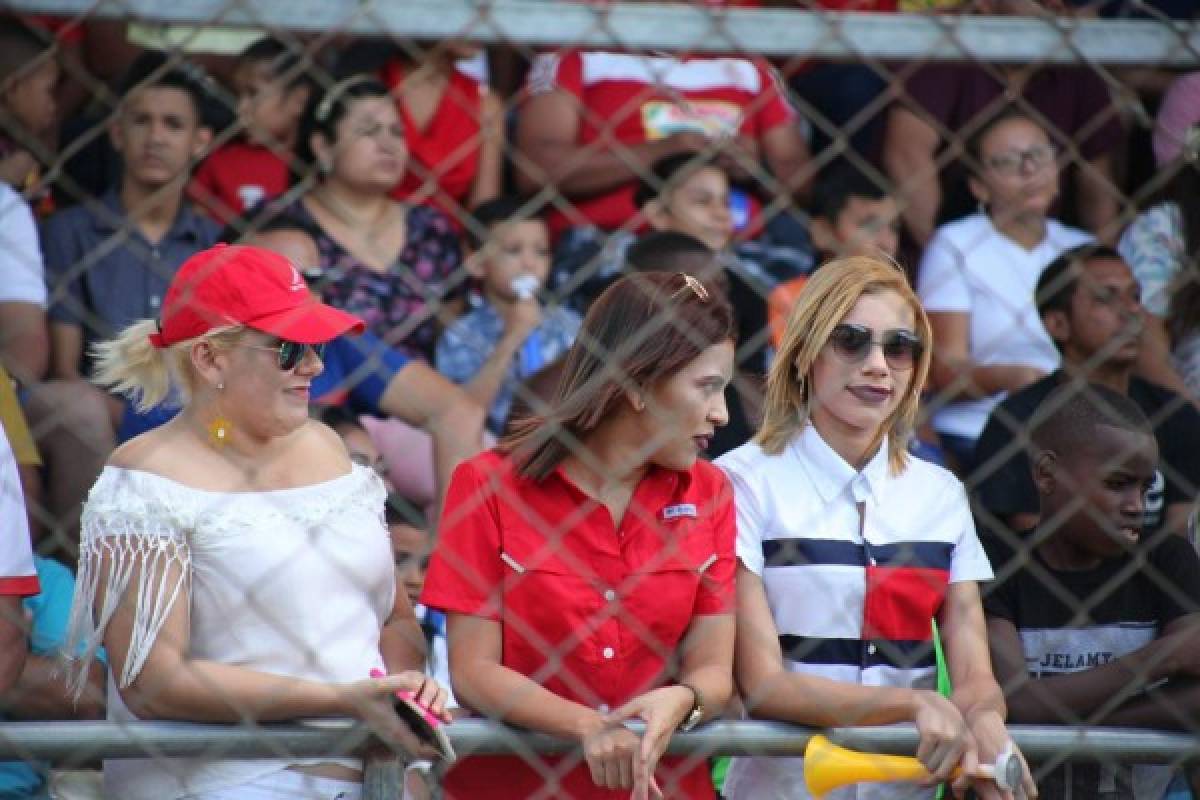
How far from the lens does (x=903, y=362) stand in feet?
10.8

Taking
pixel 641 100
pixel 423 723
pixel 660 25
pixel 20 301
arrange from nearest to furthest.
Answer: pixel 660 25, pixel 423 723, pixel 20 301, pixel 641 100

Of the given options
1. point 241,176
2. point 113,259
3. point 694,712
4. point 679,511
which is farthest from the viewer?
point 241,176

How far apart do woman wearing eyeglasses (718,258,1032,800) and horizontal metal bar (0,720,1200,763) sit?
10.5 inches

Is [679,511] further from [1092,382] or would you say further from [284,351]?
[1092,382]

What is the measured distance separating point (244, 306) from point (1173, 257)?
3.10 m

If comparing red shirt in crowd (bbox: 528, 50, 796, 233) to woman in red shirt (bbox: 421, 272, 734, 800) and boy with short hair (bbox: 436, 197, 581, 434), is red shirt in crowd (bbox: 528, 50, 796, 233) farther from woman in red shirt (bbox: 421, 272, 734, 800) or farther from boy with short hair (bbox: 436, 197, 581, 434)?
woman in red shirt (bbox: 421, 272, 734, 800)

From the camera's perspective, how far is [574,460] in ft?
10.2

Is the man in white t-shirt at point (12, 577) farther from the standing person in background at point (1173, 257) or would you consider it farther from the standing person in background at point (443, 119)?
the standing person in background at point (1173, 257)

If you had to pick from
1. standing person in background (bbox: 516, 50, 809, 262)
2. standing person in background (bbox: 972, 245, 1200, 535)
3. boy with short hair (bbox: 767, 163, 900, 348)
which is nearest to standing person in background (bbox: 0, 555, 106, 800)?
standing person in background (bbox: 972, 245, 1200, 535)

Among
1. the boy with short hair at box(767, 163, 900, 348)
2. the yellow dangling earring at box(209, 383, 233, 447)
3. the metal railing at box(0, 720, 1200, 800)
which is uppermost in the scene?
the boy with short hair at box(767, 163, 900, 348)

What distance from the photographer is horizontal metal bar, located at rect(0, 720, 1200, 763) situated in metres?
2.41

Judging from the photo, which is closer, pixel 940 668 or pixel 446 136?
pixel 940 668

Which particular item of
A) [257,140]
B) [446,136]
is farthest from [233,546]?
[446,136]

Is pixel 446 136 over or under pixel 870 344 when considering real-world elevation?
over
